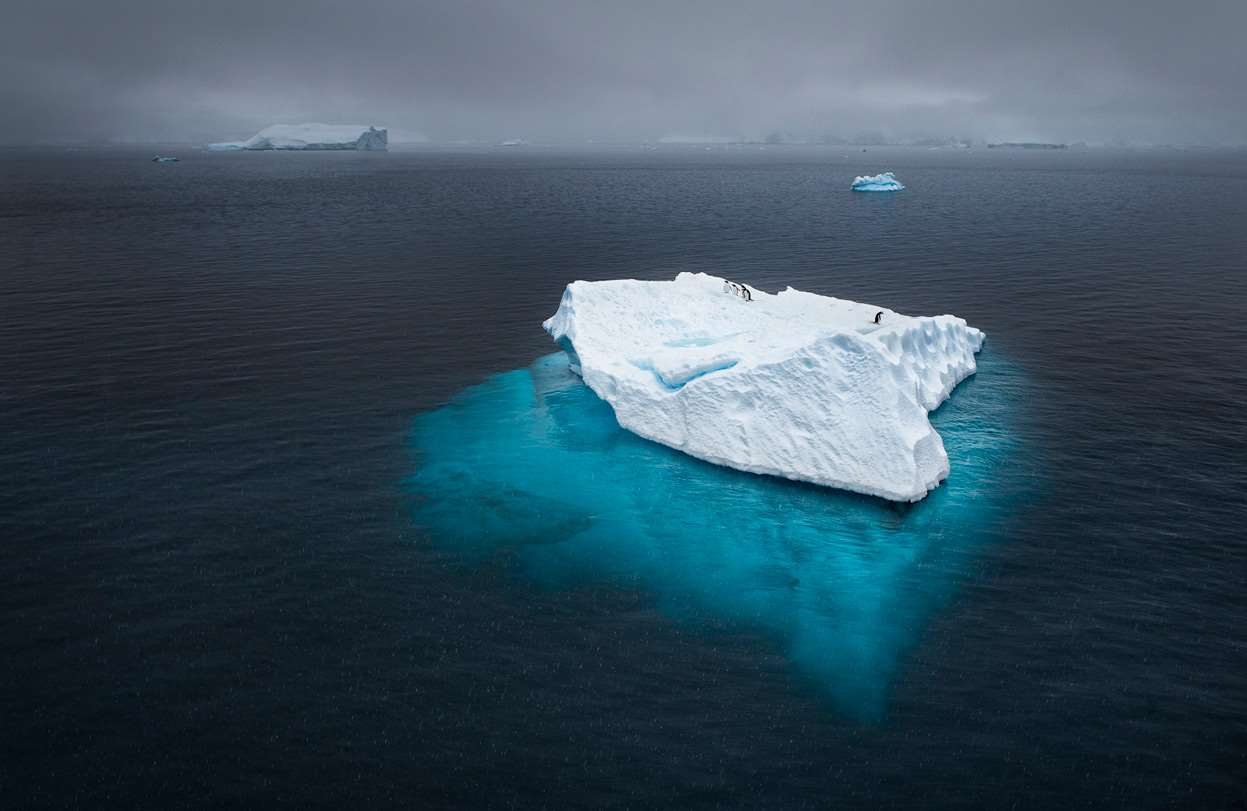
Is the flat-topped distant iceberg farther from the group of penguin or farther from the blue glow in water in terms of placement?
the blue glow in water

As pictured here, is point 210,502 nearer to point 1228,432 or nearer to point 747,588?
point 747,588

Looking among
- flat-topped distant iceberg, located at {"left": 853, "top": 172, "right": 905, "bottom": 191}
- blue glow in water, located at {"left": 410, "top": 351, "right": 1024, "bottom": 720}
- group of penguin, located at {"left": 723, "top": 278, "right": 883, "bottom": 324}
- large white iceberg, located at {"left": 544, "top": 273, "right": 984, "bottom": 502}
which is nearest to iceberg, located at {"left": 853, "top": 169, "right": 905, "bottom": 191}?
flat-topped distant iceberg, located at {"left": 853, "top": 172, "right": 905, "bottom": 191}

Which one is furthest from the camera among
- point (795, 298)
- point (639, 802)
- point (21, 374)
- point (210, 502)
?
point (795, 298)

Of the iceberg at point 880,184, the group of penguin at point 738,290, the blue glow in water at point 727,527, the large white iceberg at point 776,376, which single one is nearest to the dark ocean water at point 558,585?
the blue glow in water at point 727,527

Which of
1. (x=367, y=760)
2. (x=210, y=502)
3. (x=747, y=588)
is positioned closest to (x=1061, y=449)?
(x=747, y=588)

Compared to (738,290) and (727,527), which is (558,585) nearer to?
(727,527)

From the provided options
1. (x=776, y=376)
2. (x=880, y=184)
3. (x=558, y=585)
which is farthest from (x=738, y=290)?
(x=880, y=184)
